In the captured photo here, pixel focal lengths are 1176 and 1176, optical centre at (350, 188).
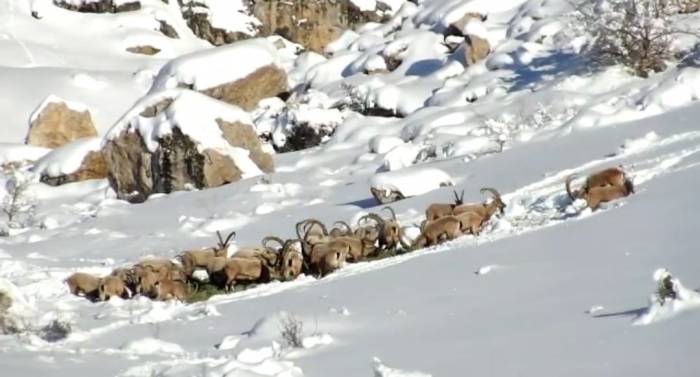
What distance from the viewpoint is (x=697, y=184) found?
39.3 ft

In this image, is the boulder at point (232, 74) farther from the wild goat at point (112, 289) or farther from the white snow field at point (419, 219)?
the wild goat at point (112, 289)

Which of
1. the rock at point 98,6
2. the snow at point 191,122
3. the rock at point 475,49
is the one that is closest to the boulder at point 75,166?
the snow at point 191,122

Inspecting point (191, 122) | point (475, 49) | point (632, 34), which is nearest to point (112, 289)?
point (191, 122)

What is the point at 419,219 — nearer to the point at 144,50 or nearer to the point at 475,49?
the point at 475,49

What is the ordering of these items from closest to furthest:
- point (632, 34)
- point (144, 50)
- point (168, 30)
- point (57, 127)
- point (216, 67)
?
point (632, 34), point (216, 67), point (57, 127), point (144, 50), point (168, 30)

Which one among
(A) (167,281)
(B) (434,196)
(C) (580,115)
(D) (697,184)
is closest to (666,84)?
(C) (580,115)

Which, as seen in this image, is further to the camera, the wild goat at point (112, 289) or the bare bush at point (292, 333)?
the wild goat at point (112, 289)

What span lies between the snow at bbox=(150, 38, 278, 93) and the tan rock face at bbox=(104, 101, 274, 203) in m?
7.25

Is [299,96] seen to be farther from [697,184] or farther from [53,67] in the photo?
[697,184]

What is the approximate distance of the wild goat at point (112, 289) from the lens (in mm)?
13523

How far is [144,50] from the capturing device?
4734cm

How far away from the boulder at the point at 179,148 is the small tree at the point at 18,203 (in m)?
1.93

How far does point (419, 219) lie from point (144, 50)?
108ft

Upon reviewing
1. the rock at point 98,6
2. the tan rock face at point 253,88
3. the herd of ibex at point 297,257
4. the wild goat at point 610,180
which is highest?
the rock at point 98,6
